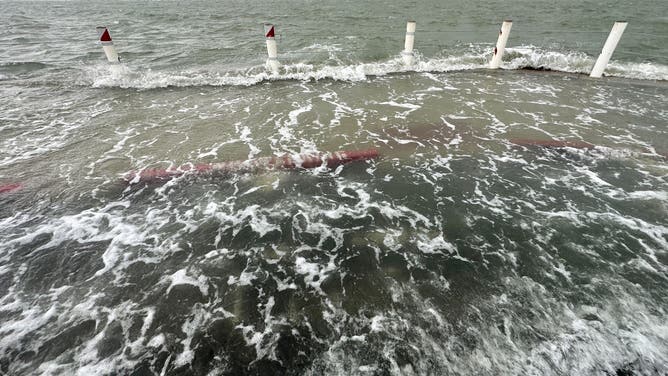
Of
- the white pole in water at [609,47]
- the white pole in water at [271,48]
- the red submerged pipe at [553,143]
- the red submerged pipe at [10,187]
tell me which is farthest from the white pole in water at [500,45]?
the red submerged pipe at [10,187]

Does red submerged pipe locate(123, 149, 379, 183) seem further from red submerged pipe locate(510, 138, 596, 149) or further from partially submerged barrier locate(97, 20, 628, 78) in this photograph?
partially submerged barrier locate(97, 20, 628, 78)

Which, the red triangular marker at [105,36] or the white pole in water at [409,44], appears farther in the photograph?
the white pole in water at [409,44]

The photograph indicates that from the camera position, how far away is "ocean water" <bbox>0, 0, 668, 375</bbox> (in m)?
3.60

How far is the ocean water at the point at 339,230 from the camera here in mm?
3604

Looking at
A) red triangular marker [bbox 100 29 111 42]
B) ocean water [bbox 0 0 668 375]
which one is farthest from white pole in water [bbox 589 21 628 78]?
red triangular marker [bbox 100 29 111 42]

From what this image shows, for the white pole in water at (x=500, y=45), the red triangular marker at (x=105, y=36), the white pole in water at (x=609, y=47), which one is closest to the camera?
the white pole in water at (x=609, y=47)

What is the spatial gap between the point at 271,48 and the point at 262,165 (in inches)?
295

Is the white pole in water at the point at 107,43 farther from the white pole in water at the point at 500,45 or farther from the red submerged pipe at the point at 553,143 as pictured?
the white pole in water at the point at 500,45

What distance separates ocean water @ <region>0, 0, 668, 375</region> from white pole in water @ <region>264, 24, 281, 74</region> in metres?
1.07

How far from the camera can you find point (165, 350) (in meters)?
3.62

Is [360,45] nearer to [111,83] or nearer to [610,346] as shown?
[111,83]

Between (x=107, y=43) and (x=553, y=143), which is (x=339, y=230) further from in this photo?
(x=107, y=43)

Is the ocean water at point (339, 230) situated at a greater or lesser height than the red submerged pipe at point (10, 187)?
lesser

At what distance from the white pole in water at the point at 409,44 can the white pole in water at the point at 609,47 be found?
6.97 m
